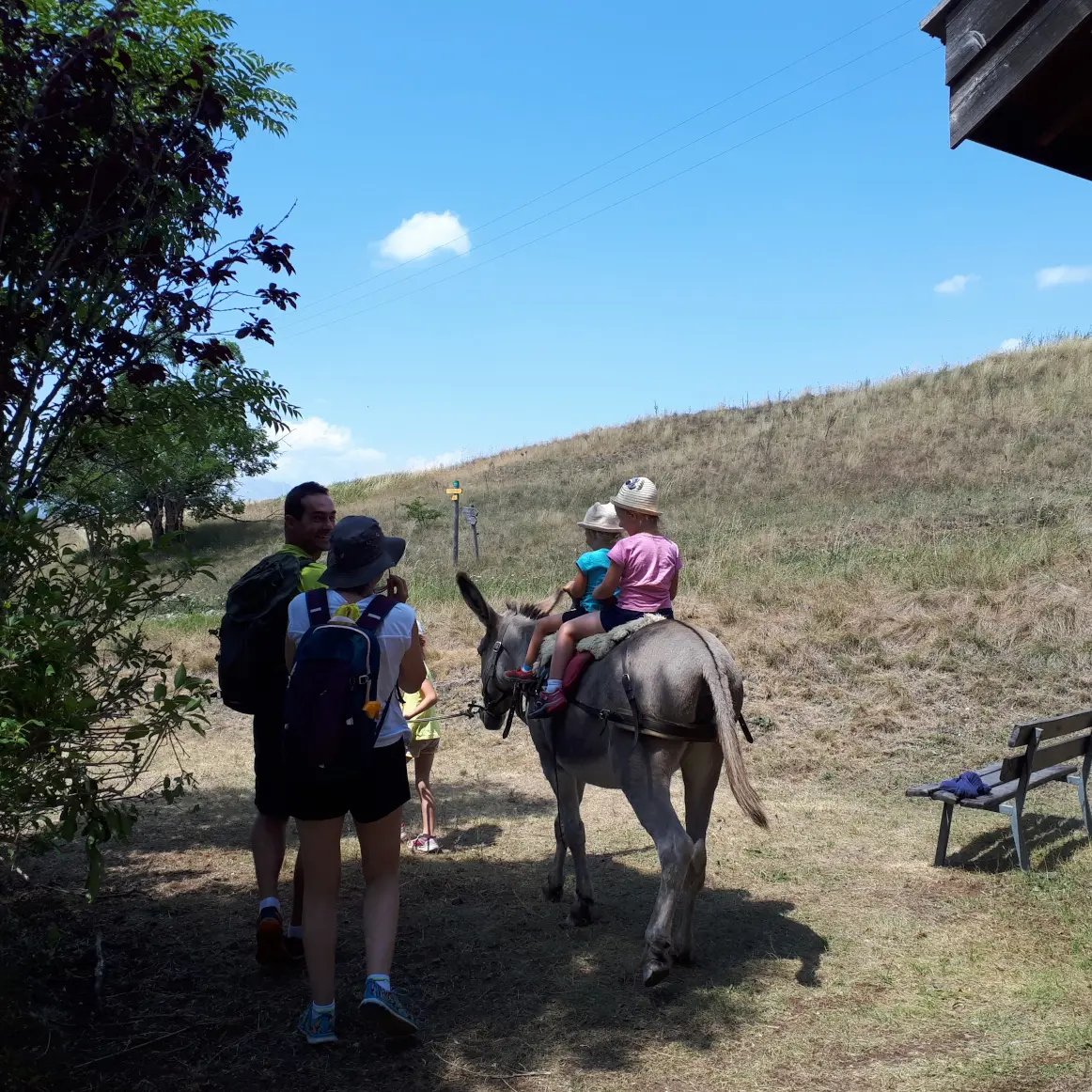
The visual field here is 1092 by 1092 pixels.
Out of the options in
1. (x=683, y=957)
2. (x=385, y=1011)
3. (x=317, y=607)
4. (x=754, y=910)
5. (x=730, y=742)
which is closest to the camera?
(x=385, y=1011)

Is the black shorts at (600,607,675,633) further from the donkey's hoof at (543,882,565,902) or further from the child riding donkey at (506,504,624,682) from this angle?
the donkey's hoof at (543,882,565,902)

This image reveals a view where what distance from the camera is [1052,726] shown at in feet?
22.4

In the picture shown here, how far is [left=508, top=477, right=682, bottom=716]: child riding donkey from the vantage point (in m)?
5.46

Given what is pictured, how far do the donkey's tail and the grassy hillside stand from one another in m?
2.23

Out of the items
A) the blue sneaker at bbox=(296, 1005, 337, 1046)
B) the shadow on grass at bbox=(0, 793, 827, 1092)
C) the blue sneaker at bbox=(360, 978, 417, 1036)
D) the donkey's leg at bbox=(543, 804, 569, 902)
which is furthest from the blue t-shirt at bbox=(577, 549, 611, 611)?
the blue sneaker at bbox=(296, 1005, 337, 1046)

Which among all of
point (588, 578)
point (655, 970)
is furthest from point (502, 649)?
point (655, 970)

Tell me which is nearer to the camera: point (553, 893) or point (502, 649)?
point (553, 893)

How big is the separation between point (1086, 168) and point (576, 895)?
14.4 ft

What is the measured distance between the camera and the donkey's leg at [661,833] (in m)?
4.49

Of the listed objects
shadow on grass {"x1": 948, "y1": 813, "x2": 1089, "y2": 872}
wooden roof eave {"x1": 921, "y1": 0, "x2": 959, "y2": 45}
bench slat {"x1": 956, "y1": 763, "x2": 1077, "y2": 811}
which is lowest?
shadow on grass {"x1": 948, "y1": 813, "x2": 1089, "y2": 872}

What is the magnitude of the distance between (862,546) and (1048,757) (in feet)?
31.1

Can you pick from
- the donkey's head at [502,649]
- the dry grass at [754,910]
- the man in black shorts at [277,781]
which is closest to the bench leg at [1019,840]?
the dry grass at [754,910]

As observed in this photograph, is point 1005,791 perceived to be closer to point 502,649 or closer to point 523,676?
point 523,676

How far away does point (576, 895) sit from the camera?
5.71m
